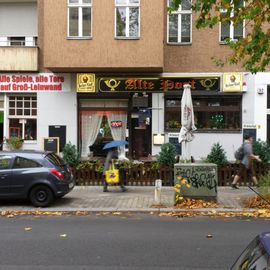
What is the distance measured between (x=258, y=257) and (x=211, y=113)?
17.4m

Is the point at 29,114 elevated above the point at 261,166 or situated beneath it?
elevated above

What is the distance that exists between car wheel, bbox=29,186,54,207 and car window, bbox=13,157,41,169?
58 centimetres

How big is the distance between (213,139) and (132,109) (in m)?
3.56

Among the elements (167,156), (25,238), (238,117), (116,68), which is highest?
(116,68)

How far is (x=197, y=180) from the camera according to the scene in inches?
466

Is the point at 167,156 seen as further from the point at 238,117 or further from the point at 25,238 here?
the point at 25,238

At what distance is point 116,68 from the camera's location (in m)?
18.7

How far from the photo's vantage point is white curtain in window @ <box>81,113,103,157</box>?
2034 cm

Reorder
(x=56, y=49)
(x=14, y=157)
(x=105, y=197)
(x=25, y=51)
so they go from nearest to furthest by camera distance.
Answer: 1. (x=14, y=157)
2. (x=105, y=197)
3. (x=56, y=49)
4. (x=25, y=51)

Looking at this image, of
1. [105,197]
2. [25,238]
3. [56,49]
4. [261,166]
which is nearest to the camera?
[25,238]

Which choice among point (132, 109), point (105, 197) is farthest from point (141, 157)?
point (105, 197)

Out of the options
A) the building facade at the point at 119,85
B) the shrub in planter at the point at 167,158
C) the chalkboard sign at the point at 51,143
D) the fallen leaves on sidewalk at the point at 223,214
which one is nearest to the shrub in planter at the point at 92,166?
the shrub in planter at the point at 167,158

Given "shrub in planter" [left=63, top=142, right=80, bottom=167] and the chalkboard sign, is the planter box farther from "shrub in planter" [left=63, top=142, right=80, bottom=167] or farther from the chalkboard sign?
the chalkboard sign

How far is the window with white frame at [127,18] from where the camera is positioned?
18.6 metres
